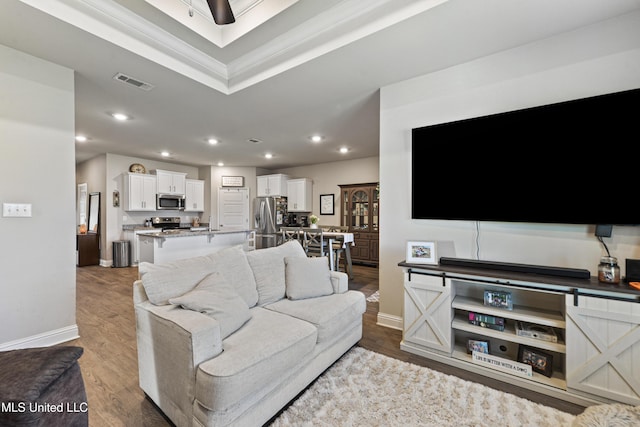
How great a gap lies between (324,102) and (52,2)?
2427mm

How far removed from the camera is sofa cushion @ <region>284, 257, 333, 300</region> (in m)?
2.42

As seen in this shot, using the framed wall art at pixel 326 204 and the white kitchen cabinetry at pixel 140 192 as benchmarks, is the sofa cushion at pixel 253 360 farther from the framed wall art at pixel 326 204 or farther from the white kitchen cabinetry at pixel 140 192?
the white kitchen cabinetry at pixel 140 192

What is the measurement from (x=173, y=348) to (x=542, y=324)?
2411 millimetres

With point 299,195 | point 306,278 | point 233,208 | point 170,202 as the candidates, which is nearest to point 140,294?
point 306,278

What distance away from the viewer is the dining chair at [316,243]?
4.54 metres

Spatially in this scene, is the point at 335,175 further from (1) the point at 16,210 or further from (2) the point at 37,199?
(1) the point at 16,210

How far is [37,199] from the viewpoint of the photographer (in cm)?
244

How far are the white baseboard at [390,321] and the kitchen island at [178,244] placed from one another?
3201mm

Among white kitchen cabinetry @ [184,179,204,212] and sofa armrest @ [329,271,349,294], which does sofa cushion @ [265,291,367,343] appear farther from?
white kitchen cabinetry @ [184,179,204,212]

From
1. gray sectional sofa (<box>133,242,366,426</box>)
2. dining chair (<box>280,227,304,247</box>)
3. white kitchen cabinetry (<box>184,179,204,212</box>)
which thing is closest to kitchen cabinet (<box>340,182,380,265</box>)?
dining chair (<box>280,227,304,247</box>)

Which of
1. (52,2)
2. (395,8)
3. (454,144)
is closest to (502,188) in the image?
(454,144)

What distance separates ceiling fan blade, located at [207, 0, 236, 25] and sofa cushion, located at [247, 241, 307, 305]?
174cm

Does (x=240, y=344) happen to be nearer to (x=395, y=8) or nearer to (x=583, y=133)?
(x=395, y=8)

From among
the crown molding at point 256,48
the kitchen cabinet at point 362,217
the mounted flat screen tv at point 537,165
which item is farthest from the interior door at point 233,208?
the mounted flat screen tv at point 537,165
